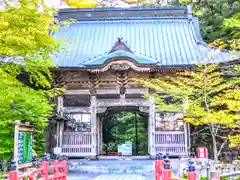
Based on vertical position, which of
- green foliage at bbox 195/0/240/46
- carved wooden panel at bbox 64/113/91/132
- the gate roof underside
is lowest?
carved wooden panel at bbox 64/113/91/132

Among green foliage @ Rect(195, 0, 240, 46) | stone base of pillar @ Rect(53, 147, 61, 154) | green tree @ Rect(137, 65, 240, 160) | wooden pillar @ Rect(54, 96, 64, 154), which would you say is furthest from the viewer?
green foliage @ Rect(195, 0, 240, 46)

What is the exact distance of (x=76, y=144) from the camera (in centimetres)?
1483

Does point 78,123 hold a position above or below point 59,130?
above

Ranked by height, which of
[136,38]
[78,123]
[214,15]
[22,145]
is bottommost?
[22,145]

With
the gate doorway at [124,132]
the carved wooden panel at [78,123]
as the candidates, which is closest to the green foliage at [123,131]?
the gate doorway at [124,132]

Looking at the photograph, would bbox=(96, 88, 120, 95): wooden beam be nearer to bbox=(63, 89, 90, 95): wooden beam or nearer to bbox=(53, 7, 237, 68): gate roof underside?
bbox=(63, 89, 90, 95): wooden beam

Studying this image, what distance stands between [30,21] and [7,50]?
92cm

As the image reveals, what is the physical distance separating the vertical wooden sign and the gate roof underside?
20.0ft

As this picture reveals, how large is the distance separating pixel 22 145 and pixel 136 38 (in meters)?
10.9

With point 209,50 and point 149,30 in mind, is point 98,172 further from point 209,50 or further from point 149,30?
point 149,30

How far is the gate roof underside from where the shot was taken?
14633 mm

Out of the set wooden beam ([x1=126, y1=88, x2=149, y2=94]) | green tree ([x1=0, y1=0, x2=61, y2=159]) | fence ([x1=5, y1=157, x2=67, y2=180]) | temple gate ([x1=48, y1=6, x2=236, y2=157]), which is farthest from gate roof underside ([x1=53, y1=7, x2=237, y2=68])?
fence ([x1=5, y1=157, x2=67, y2=180])

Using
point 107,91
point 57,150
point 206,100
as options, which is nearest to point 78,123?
point 57,150

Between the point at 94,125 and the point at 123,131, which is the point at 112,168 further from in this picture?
the point at 123,131
